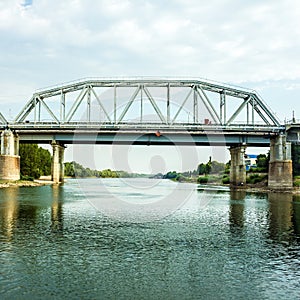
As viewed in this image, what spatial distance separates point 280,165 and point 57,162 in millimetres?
65415

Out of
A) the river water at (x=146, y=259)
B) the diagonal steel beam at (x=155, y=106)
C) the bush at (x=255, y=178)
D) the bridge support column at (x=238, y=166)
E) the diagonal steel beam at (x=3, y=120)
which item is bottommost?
the river water at (x=146, y=259)

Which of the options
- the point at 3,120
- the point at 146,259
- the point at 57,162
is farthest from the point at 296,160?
the point at 146,259

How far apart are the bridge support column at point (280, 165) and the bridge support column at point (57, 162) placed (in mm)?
61838

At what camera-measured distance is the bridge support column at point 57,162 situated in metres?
123

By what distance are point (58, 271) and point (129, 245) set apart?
25.2 ft

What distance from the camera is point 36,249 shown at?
2592 centimetres

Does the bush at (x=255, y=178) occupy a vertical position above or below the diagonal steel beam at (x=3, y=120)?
below

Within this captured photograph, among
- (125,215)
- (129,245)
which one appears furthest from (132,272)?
(125,215)

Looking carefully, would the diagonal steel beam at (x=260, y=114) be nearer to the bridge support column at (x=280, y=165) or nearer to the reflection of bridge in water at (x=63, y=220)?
the bridge support column at (x=280, y=165)

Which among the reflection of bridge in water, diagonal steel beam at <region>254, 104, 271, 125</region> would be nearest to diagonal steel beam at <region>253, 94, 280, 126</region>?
diagonal steel beam at <region>254, 104, 271, 125</region>

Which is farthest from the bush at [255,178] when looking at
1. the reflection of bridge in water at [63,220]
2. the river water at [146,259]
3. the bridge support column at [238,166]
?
the river water at [146,259]

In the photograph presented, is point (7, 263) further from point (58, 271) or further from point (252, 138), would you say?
point (252, 138)

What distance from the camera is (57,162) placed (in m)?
127

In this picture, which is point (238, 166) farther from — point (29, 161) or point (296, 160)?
A: point (29, 161)
